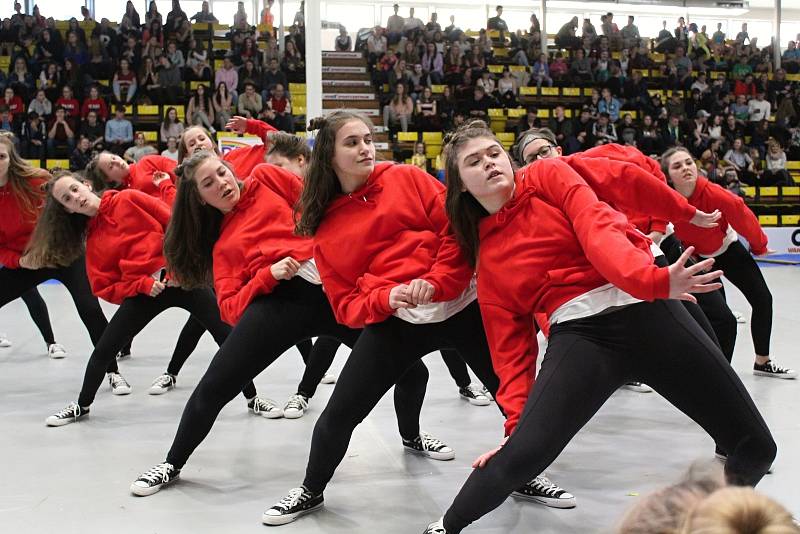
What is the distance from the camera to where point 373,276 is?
2988mm

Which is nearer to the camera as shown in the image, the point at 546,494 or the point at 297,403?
the point at 546,494

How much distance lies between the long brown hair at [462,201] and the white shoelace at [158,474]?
5.28ft

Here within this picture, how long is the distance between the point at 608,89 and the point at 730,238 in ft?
39.2

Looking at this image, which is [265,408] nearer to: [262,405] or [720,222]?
[262,405]

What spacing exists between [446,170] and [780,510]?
82.4 inches

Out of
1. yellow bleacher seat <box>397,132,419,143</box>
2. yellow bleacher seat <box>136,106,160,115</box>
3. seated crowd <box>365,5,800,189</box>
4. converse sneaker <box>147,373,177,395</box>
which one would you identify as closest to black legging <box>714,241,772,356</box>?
converse sneaker <box>147,373,177,395</box>

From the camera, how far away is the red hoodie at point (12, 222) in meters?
5.27

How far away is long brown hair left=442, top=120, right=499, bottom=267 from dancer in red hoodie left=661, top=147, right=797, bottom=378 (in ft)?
6.51

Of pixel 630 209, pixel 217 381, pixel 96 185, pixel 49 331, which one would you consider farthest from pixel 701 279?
pixel 49 331

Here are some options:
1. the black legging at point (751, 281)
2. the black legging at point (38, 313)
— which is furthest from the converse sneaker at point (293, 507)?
the black legging at point (38, 313)

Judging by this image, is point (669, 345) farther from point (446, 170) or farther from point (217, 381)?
point (217, 381)

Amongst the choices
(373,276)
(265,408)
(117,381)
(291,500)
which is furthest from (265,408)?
(373,276)

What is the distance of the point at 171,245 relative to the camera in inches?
145

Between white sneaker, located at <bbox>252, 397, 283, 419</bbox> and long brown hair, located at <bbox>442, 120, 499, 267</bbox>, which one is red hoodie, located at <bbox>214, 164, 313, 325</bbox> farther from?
white sneaker, located at <bbox>252, 397, 283, 419</bbox>
